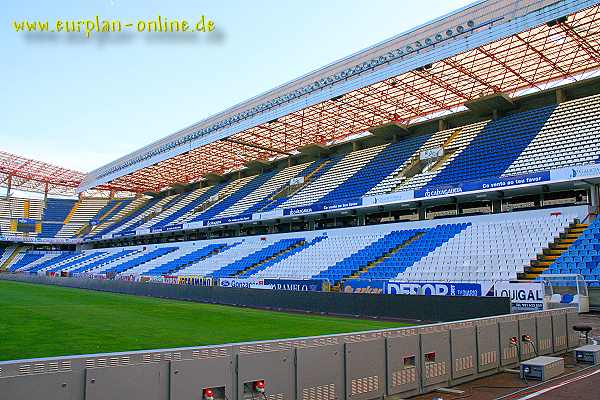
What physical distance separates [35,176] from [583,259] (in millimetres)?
63204

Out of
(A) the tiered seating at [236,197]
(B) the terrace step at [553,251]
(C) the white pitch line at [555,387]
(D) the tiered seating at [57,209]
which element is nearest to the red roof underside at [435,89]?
(A) the tiered seating at [236,197]

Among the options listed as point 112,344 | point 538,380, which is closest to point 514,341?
point 538,380

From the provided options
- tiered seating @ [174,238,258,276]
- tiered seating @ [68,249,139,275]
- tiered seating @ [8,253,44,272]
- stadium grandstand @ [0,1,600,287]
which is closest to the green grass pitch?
stadium grandstand @ [0,1,600,287]

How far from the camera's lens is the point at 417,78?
28.8 m

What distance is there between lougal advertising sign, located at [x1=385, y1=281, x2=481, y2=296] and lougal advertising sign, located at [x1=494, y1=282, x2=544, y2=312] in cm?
81

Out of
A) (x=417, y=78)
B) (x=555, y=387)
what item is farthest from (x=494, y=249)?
(x=555, y=387)

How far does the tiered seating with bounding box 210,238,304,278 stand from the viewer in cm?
3441

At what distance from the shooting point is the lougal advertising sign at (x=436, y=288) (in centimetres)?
1791

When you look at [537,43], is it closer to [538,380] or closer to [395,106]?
[395,106]

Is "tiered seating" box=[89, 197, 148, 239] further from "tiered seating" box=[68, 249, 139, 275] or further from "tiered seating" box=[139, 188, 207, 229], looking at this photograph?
"tiered seating" box=[139, 188, 207, 229]

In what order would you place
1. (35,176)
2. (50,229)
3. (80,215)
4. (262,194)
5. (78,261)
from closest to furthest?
(262,194), (78,261), (35,176), (50,229), (80,215)

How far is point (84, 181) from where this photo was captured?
63062mm

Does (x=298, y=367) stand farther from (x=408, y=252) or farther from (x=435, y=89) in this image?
(x=435, y=89)

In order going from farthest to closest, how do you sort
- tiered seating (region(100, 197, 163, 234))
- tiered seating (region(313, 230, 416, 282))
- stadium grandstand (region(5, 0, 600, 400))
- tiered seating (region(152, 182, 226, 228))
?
tiered seating (region(100, 197, 163, 234))
tiered seating (region(152, 182, 226, 228))
tiered seating (region(313, 230, 416, 282))
stadium grandstand (region(5, 0, 600, 400))
